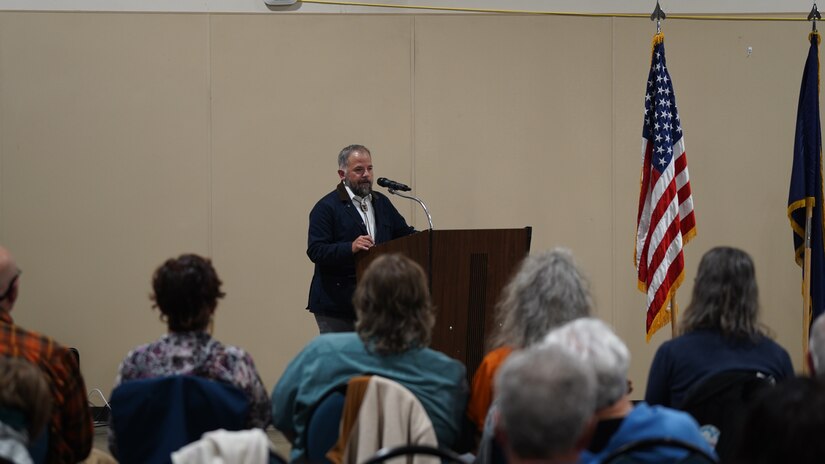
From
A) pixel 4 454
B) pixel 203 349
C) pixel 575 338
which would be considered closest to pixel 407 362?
pixel 203 349

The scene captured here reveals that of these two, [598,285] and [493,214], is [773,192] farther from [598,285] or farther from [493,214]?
[493,214]

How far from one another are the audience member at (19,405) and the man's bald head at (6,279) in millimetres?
681

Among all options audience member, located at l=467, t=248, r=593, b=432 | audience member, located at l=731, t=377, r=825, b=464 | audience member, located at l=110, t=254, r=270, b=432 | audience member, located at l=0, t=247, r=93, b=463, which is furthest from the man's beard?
audience member, located at l=731, t=377, r=825, b=464

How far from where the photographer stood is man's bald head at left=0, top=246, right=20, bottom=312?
2680mm

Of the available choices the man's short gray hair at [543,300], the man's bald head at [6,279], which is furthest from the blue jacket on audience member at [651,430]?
the man's bald head at [6,279]

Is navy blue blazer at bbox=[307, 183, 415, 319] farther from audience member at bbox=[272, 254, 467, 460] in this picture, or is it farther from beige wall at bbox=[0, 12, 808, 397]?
audience member at bbox=[272, 254, 467, 460]

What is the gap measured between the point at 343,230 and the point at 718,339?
2.59m

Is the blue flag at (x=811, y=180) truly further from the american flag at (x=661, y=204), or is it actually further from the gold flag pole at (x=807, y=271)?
the american flag at (x=661, y=204)

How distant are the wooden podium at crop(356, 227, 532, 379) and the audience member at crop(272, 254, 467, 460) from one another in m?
1.69

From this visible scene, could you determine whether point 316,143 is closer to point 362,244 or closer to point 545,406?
point 362,244

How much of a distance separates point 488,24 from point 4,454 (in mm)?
5144

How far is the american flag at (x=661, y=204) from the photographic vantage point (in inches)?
203

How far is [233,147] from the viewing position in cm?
650

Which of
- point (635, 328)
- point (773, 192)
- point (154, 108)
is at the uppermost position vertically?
point (154, 108)
